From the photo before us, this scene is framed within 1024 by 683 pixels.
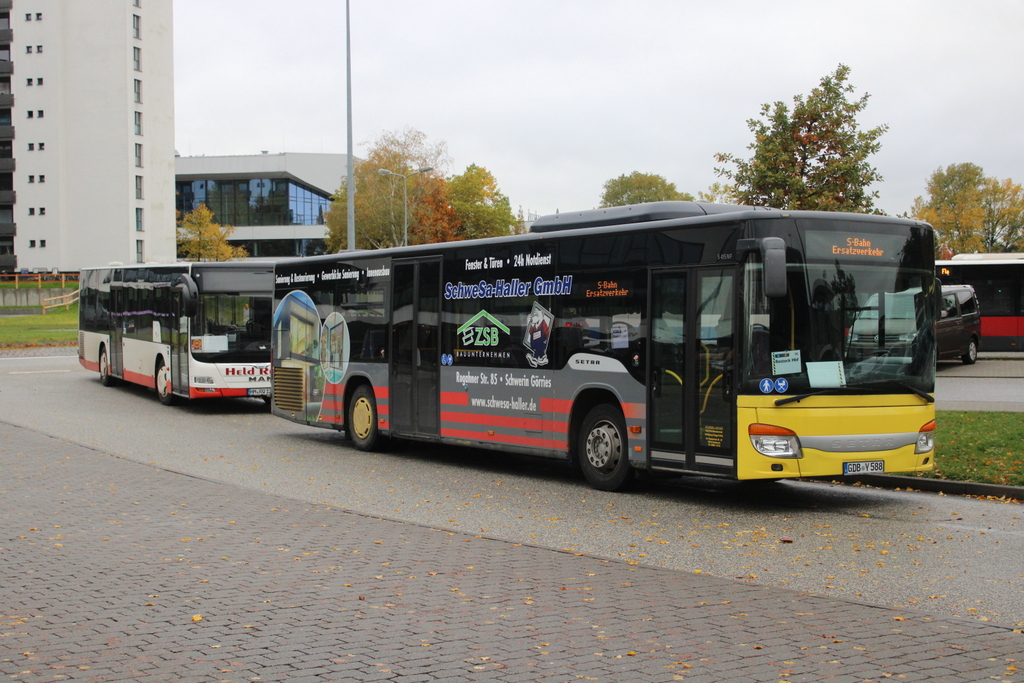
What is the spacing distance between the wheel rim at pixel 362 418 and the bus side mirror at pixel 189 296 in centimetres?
642

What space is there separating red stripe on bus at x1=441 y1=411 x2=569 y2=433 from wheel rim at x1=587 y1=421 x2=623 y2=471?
1.42ft

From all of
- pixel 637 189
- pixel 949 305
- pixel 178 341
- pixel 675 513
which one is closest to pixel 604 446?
pixel 675 513

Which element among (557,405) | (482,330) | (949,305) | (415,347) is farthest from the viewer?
(949,305)

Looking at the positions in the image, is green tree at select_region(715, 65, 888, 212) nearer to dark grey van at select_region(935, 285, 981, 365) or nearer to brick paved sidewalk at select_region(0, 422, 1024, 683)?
dark grey van at select_region(935, 285, 981, 365)

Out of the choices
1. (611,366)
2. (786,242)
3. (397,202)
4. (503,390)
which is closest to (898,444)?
(786,242)

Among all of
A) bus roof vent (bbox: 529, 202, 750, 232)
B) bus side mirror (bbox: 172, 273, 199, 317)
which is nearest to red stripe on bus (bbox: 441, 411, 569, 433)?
bus roof vent (bbox: 529, 202, 750, 232)

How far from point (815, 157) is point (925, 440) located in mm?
18694

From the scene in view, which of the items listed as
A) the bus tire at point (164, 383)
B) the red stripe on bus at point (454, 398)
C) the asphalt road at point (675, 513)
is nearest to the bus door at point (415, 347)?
the red stripe on bus at point (454, 398)

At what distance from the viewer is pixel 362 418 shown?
618 inches

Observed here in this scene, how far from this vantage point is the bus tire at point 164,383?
22422 mm

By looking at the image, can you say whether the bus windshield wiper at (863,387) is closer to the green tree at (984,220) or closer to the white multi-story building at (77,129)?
the green tree at (984,220)

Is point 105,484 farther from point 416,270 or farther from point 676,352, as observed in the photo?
point 676,352

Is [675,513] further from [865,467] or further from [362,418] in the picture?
[362,418]

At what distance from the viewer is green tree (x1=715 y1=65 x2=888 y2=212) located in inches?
1061
